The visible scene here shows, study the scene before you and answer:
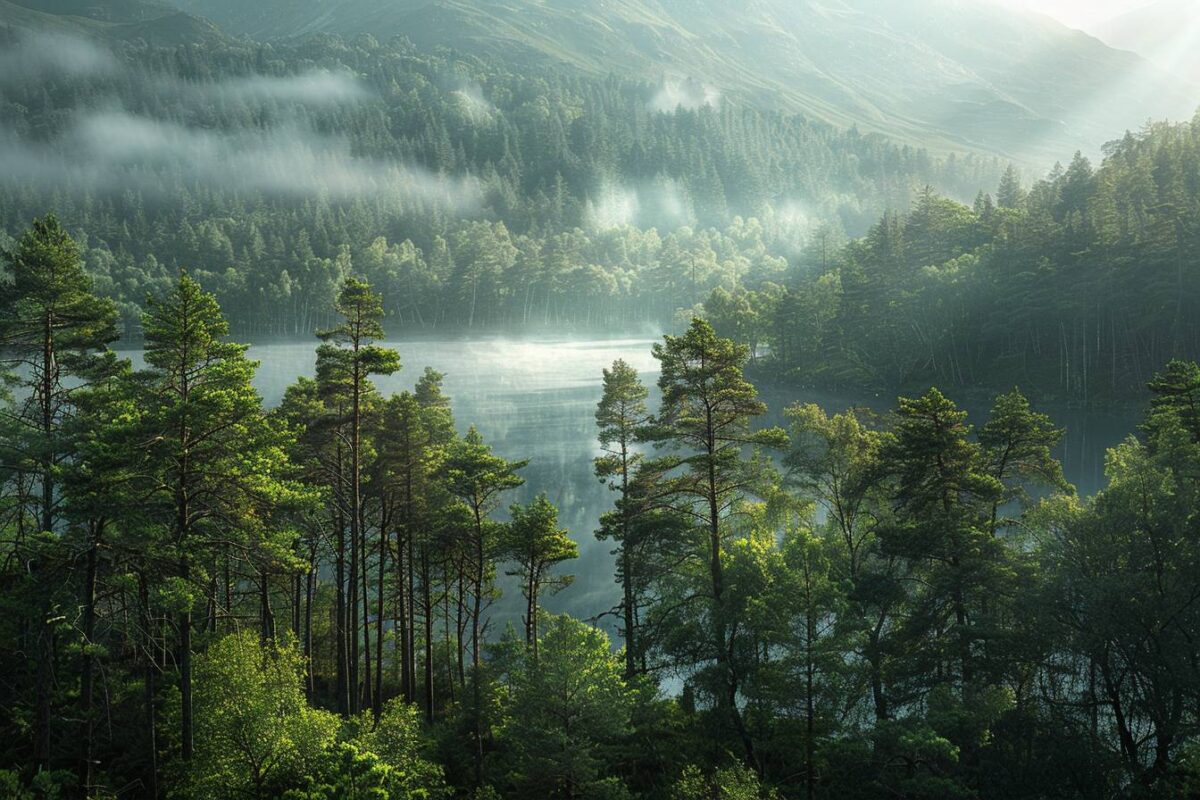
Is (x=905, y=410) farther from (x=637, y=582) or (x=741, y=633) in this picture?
(x=637, y=582)

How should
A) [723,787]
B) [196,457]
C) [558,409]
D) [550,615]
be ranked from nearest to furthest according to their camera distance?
[723,787] → [196,457] → [550,615] → [558,409]

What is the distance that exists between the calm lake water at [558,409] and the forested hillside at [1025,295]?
8.13 meters

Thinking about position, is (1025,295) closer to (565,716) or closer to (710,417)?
Result: (710,417)

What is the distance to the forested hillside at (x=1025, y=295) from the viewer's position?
89.8 m

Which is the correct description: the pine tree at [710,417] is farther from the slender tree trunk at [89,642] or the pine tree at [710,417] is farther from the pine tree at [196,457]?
the slender tree trunk at [89,642]

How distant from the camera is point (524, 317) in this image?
196m

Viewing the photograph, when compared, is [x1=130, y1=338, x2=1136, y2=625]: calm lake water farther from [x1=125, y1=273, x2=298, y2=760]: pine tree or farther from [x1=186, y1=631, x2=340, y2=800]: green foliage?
[x1=186, y1=631, x2=340, y2=800]: green foliage

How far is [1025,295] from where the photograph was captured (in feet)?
319

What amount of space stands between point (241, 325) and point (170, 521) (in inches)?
6278

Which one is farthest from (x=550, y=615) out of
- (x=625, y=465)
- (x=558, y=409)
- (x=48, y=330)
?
(x=558, y=409)

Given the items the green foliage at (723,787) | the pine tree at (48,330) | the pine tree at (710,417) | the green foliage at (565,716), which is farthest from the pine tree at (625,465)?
the pine tree at (48,330)

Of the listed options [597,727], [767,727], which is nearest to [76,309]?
[597,727]

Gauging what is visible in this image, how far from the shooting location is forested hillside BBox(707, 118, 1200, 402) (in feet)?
294

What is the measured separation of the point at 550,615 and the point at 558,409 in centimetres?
7889
